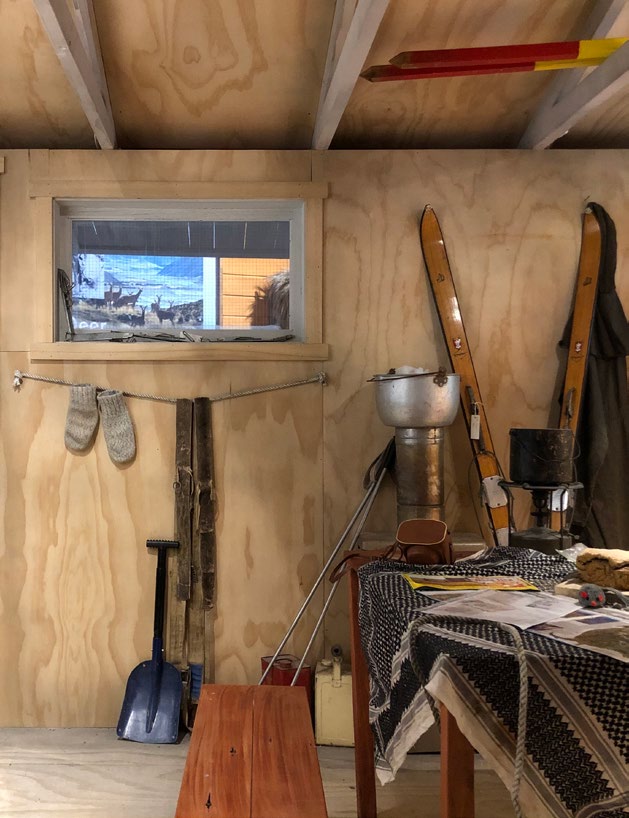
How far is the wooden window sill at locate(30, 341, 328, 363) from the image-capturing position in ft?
9.80

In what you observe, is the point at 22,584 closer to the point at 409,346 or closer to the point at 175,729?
the point at 175,729

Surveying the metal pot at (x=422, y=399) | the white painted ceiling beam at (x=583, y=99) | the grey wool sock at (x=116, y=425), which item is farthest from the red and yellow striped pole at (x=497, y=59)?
the grey wool sock at (x=116, y=425)

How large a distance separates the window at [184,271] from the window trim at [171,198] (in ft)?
0.52

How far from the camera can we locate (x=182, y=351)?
3000 millimetres

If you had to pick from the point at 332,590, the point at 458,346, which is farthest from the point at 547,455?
the point at 332,590

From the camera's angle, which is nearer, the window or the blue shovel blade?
the blue shovel blade

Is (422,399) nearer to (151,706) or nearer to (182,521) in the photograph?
(182,521)

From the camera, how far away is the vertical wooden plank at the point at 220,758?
53.5 inches

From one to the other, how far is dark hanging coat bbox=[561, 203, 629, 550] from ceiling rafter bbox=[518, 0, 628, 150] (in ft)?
1.52

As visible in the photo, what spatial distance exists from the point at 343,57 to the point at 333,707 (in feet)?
8.07

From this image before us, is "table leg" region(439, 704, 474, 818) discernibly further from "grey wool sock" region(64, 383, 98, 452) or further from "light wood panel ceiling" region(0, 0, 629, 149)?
"grey wool sock" region(64, 383, 98, 452)

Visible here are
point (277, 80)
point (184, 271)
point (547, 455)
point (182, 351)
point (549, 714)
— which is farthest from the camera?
point (184, 271)

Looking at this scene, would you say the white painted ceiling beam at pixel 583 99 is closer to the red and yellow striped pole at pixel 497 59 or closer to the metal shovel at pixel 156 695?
the red and yellow striped pole at pixel 497 59

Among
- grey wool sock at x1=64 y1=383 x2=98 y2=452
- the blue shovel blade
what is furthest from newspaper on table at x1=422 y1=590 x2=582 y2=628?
grey wool sock at x1=64 y1=383 x2=98 y2=452
